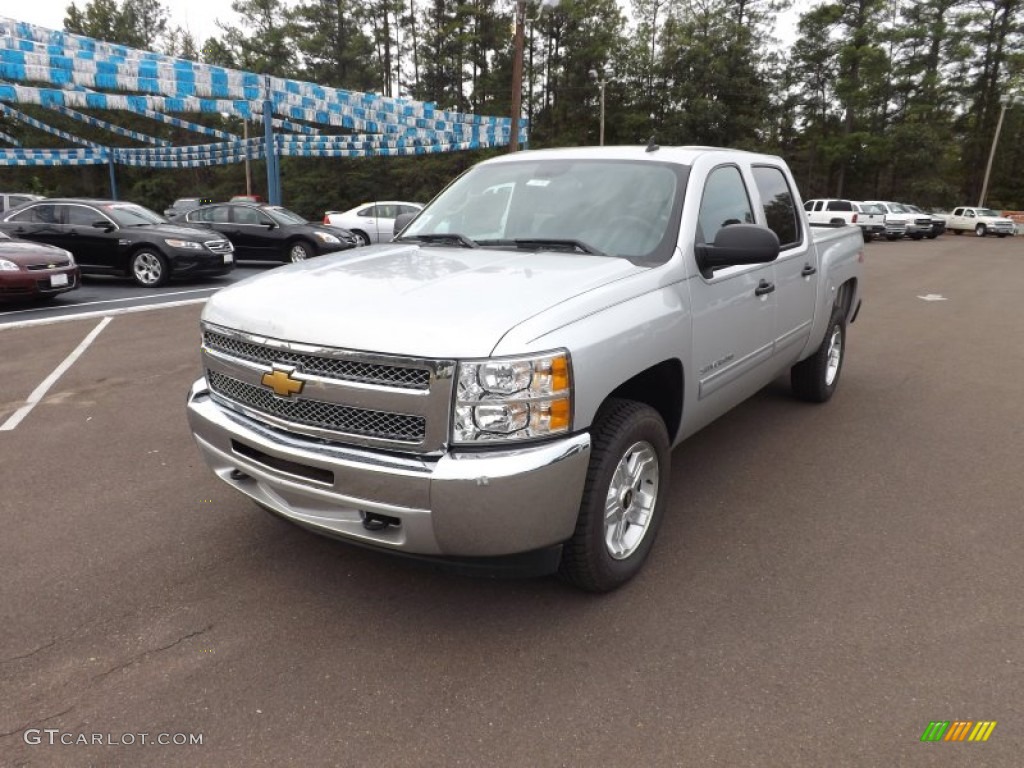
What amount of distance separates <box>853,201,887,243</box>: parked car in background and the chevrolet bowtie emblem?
34.5 metres

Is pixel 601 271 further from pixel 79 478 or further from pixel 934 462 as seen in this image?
pixel 79 478

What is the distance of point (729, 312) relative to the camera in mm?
3531

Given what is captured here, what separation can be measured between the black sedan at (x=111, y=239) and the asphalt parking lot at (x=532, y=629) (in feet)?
27.0

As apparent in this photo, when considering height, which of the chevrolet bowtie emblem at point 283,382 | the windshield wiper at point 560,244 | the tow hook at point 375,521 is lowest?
the tow hook at point 375,521

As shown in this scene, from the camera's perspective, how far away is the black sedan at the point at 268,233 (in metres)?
14.7

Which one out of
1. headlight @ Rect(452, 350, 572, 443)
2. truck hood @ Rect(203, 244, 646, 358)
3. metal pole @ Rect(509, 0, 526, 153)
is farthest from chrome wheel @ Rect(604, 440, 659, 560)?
metal pole @ Rect(509, 0, 526, 153)

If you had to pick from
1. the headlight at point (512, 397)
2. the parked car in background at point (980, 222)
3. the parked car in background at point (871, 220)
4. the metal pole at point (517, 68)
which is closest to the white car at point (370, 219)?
the metal pole at point (517, 68)

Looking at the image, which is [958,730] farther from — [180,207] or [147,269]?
[180,207]

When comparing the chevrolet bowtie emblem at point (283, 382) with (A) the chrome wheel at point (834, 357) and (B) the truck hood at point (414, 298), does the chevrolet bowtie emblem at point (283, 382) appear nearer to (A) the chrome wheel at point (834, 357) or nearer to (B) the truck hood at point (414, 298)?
(B) the truck hood at point (414, 298)

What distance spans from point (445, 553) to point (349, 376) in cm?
70

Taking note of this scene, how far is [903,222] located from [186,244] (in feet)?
106

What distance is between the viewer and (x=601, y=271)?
2924mm

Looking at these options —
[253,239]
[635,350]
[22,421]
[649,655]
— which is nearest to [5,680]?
[649,655]

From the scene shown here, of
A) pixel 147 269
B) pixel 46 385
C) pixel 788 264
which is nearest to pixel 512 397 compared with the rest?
pixel 788 264
